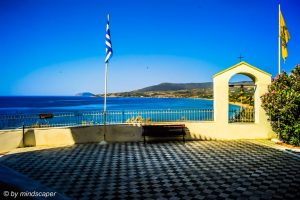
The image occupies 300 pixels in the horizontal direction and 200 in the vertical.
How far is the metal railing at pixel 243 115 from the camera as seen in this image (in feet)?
52.5

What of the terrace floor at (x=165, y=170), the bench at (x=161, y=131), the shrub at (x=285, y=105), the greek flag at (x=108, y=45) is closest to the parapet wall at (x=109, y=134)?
the bench at (x=161, y=131)

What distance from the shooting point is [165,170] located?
9820 mm

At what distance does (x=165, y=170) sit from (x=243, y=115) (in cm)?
787

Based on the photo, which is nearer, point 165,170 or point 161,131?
point 165,170

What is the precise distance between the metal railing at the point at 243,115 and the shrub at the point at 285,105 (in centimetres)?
116

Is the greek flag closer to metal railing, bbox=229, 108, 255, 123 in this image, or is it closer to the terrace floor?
the terrace floor

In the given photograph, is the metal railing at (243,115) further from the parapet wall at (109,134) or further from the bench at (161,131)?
the bench at (161,131)

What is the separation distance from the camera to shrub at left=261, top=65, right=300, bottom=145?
13.5 meters

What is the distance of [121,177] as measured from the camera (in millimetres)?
9055

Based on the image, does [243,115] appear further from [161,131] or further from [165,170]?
[165,170]

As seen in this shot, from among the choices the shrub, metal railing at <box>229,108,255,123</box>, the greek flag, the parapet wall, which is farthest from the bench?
the shrub

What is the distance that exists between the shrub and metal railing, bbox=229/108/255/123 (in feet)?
3.81

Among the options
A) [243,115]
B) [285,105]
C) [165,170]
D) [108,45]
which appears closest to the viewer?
[165,170]

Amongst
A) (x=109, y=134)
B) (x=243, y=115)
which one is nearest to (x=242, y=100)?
(x=243, y=115)
